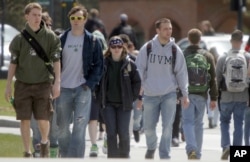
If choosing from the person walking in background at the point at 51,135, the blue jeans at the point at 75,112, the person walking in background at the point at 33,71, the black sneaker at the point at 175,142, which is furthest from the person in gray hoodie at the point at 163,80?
the black sneaker at the point at 175,142

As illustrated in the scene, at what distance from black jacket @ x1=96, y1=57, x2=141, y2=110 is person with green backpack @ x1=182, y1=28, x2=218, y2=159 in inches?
44.9

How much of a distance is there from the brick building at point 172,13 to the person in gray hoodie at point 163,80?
37096mm

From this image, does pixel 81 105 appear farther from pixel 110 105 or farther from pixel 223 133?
pixel 223 133

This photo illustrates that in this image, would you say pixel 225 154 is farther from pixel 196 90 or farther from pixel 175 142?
pixel 175 142

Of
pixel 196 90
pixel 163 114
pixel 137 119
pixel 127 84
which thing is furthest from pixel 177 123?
pixel 127 84

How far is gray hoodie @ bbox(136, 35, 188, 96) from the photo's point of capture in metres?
14.7

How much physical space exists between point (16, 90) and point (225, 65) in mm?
3686

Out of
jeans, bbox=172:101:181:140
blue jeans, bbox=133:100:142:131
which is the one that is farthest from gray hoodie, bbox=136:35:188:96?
blue jeans, bbox=133:100:142:131

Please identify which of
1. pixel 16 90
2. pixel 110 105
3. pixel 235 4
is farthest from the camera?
pixel 235 4

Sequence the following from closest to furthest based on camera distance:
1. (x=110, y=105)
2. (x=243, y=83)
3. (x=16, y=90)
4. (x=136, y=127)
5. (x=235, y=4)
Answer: (x=16, y=90)
(x=110, y=105)
(x=243, y=83)
(x=136, y=127)
(x=235, y=4)

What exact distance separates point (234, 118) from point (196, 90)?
0.80 metres

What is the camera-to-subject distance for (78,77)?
14.1 metres

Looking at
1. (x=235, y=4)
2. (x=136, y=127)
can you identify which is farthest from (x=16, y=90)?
(x=235, y=4)

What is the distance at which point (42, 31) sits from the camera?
13594mm
